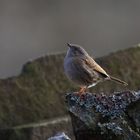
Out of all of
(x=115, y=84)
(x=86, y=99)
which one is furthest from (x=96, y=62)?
(x=86, y=99)

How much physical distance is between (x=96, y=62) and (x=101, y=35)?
7.83 m

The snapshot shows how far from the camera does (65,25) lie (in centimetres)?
1561

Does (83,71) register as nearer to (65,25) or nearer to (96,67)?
(96,67)

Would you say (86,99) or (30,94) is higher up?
(86,99)

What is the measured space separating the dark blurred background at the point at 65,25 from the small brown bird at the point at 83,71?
7.10 m

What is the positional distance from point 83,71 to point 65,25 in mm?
8586

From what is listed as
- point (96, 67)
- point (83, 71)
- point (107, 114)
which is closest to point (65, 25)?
point (83, 71)

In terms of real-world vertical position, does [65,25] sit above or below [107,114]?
below

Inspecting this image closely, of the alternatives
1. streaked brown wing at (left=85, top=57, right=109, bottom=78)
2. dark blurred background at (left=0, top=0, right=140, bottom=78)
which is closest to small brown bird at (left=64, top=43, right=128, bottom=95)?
streaked brown wing at (left=85, top=57, right=109, bottom=78)

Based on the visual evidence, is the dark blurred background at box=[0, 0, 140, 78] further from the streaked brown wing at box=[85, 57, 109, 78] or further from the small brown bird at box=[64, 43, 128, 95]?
the streaked brown wing at box=[85, 57, 109, 78]

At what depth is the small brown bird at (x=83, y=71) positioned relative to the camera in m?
6.94

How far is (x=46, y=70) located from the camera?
7.43m

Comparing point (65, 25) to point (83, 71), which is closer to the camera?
point (83, 71)

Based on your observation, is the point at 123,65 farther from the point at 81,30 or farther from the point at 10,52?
the point at 81,30
